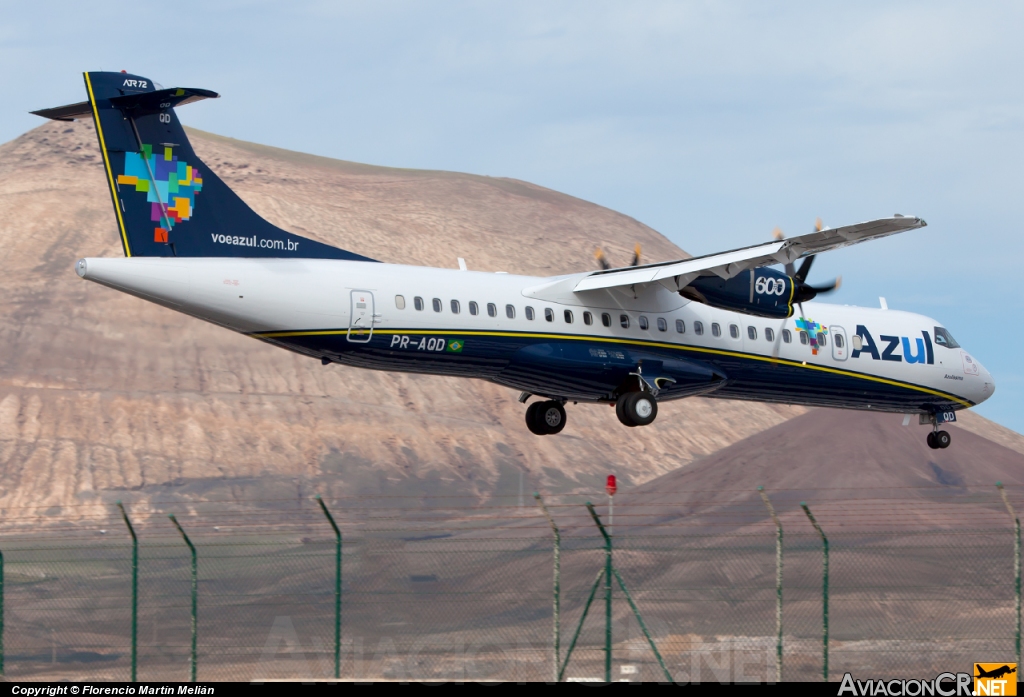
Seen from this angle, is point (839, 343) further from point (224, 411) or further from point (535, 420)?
point (224, 411)

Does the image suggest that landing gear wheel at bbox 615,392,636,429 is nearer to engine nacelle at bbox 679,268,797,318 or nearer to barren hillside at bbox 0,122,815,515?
engine nacelle at bbox 679,268,797,318

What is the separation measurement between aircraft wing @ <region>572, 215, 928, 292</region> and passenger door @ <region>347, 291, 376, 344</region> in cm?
553

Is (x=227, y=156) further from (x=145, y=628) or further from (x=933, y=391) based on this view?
(x=933, y=391)

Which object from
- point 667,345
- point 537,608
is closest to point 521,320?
point 667,345

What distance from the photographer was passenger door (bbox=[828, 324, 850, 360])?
111 feet

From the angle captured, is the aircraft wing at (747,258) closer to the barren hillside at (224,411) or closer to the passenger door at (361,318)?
the passenger door at (361,318)

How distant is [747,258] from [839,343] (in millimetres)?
6066

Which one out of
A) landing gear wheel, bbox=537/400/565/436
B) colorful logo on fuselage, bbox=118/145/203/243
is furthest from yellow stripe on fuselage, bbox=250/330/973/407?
landing gear wheel, bbox=537/400/565/436

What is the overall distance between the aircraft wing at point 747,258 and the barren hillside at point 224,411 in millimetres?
44707

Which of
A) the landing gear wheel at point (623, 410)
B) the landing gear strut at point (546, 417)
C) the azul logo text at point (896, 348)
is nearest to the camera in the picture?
the landing gear wheel at point (623, 410)

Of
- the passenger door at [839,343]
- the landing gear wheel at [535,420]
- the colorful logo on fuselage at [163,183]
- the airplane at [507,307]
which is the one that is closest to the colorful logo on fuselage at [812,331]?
the airplane at [507,307]

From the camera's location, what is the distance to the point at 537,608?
50219 mm

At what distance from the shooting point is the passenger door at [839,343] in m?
33.9

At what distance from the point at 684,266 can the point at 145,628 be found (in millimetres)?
28064
